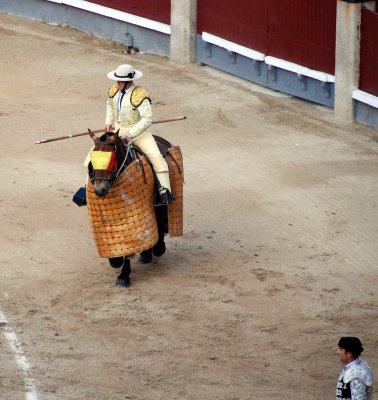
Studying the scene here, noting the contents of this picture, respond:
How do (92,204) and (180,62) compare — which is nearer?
(92,204)

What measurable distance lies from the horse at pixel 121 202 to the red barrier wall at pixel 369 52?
18.8ft

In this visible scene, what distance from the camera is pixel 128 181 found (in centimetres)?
1322

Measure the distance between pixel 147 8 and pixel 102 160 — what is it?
10.4 meters

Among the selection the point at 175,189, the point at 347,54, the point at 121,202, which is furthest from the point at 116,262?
the point at 347,54

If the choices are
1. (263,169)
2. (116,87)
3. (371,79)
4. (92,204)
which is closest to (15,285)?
(92,204)

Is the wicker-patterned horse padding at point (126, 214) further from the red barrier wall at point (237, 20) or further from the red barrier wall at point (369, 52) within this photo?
the red barrier wall at point (237, 20)

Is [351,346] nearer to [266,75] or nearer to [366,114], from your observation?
[366,114]

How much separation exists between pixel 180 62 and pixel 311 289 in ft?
30.6

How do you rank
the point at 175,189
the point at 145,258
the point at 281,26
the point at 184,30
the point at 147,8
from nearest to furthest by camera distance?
the point at 175,189 → the point at 145,258 → the point at 281,26 → the point at 184,30 → the point at 147,8

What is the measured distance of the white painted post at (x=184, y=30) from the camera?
21906 mm

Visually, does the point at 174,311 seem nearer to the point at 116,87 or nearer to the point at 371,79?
the point at 116,87

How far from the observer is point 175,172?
1401 centimetres

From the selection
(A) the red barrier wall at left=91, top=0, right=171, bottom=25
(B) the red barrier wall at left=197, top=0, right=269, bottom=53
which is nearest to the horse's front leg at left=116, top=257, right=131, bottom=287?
(B) the red barrier wall at left=197, top=0, right=269, bottom=53

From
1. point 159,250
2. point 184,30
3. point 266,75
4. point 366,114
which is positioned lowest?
point 159,250
